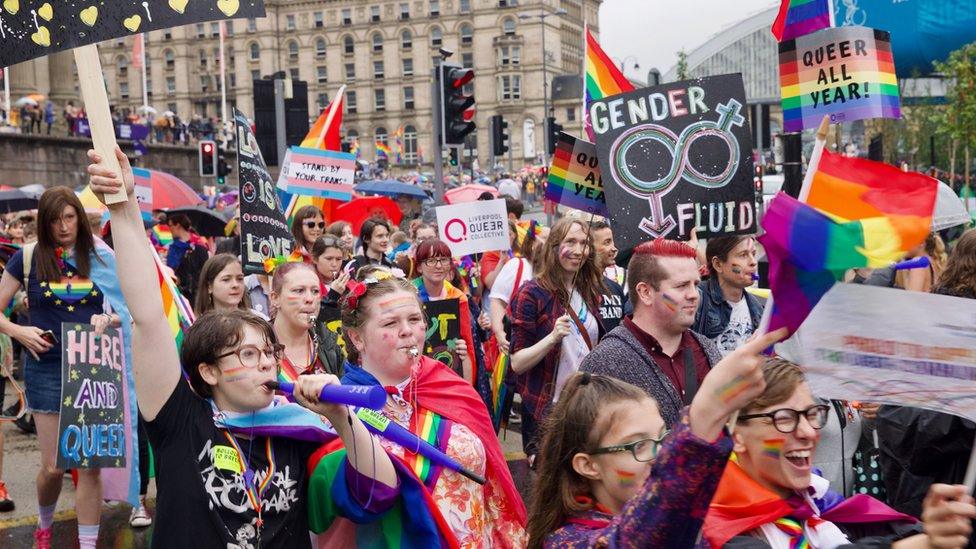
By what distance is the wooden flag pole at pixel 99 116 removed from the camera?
310 cm

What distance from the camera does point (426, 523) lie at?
343 cm

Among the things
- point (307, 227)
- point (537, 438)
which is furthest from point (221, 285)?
point (307, 227)

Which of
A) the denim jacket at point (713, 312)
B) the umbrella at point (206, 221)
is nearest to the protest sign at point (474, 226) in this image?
the denim jacket at point (713, 312)

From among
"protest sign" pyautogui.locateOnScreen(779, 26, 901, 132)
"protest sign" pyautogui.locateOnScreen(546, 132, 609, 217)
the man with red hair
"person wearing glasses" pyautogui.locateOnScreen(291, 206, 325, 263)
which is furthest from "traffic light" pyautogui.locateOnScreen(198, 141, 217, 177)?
the man with red hair

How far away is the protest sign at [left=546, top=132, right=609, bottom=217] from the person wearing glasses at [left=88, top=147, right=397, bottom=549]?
4045mm

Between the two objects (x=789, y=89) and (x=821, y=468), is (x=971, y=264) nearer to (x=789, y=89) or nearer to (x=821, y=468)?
(x=821, y=468)

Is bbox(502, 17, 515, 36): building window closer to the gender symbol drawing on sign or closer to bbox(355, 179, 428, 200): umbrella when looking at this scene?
bbox(355, 179, 428, 200): umbrella

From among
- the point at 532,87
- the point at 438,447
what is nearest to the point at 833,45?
the point at 438,447

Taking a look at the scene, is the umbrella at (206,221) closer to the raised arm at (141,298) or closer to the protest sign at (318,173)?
the protest sign at (318,173)

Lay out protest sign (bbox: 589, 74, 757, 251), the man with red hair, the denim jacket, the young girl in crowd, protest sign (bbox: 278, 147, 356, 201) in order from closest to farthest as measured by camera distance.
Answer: the man with red hair, protest sign (bbox: 589, 74, 757, 251), the denim jacket, the young girl in crowd, protest sign (bbox: 278, 147, 356, 201)

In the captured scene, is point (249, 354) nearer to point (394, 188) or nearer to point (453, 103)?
point (453, 103)

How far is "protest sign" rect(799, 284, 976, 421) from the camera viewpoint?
2.15 meters

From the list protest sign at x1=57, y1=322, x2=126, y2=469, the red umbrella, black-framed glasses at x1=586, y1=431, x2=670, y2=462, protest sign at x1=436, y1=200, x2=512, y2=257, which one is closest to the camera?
black-framed glasses at x1=586, y1=431, x2=670, y2=462

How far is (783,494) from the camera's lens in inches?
112
